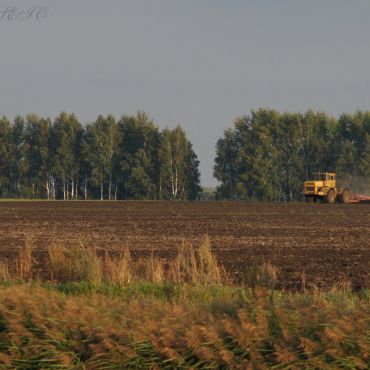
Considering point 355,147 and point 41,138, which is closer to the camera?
point 355,147

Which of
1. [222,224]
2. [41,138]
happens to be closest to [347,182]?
[41,138]

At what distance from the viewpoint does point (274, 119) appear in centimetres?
12775

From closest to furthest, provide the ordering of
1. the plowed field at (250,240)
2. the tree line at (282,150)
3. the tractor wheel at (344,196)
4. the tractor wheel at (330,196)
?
the plowed field at (250,240), the tractor wheel at (330,196), the tractor wheel at (344,196), the tree line at (282,150)

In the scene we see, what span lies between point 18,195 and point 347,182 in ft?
168

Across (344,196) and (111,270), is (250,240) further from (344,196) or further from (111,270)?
(344,196)

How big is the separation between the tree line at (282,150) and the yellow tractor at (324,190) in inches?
1385

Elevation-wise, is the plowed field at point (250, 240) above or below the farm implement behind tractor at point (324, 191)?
below

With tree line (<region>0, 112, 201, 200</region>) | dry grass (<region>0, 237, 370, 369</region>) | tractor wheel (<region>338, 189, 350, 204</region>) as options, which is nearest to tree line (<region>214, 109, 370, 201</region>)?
tree line (<region>0, 112, 201, 200</region>)

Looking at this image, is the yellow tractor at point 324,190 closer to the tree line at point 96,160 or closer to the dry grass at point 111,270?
the tree line at point 96,160

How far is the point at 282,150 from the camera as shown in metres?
126

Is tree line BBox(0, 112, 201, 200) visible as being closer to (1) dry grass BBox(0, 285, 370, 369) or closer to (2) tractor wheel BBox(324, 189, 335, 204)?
(2) tractor wheel BBox(324, 189, 335, 204)

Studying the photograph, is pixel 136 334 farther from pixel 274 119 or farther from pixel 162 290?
pixel 274 119

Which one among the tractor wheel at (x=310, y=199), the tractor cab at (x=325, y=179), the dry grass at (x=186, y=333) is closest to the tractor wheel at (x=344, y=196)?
the tractor cab at (x=325, y=179)

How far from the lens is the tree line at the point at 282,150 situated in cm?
12025
